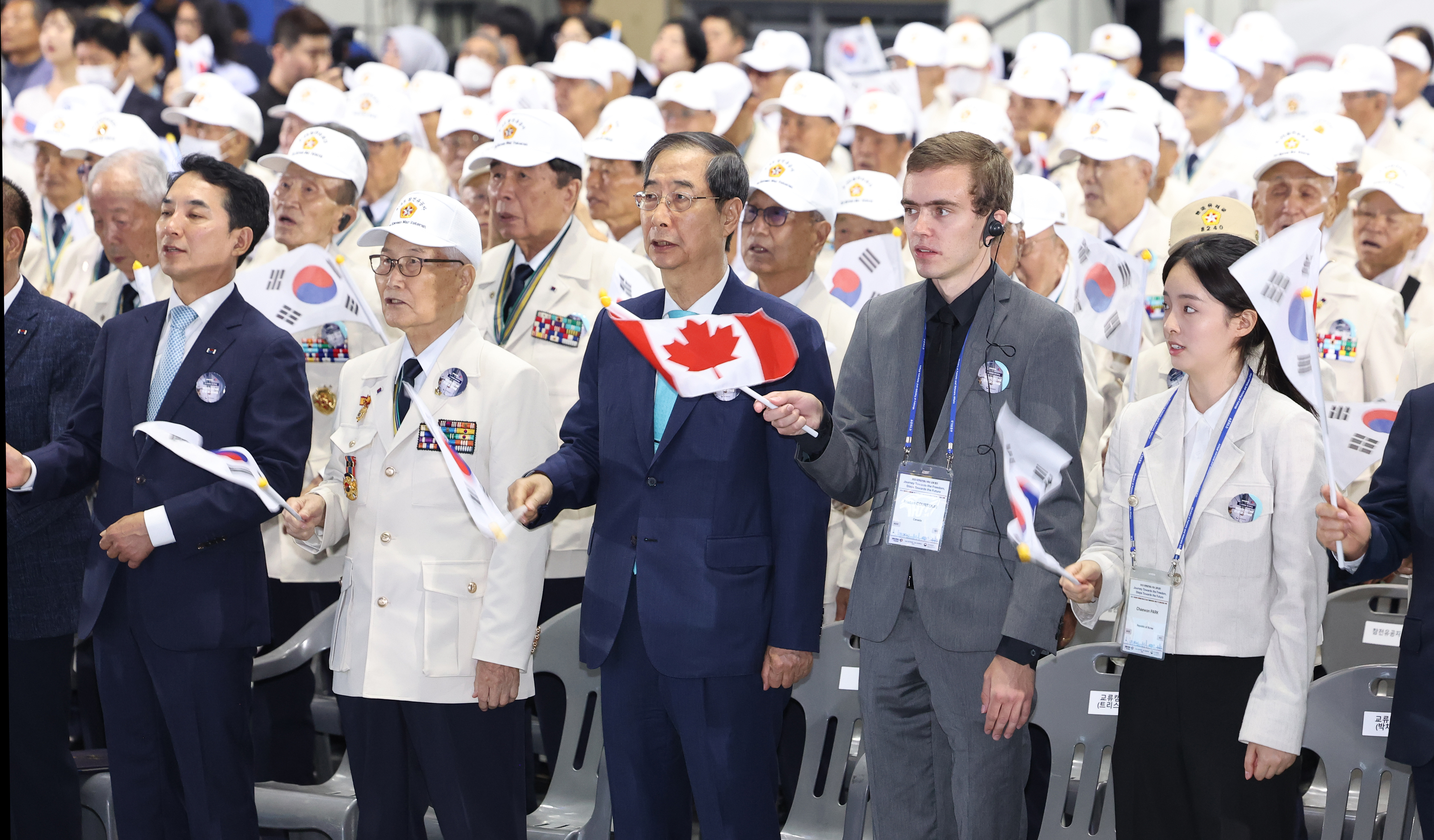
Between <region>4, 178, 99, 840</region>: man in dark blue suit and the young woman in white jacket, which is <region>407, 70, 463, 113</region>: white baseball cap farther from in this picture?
the young woman in white jacket

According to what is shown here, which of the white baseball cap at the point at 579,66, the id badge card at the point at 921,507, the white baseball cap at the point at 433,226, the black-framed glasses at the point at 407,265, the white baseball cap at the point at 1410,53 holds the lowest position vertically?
the id badge card at the point at 921,507

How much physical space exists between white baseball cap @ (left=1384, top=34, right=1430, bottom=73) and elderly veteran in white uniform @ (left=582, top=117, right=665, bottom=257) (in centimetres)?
505

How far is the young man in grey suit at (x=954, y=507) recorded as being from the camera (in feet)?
9.43

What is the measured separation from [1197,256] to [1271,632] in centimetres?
77

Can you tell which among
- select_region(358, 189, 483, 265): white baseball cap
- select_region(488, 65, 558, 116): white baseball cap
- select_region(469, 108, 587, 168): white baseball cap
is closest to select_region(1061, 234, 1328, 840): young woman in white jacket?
select_region(358, 189, 483, 265): white baseball cap

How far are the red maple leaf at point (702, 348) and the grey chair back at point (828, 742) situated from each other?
97cm

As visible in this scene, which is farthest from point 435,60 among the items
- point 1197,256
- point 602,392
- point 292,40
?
point 1197,256

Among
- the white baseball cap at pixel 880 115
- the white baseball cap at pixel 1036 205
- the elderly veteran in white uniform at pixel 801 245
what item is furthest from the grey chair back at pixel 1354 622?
the white baseball cap at pixel 880 115

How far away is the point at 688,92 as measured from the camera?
7.05 metres

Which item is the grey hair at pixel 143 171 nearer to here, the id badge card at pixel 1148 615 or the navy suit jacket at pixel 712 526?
the navy suit jacket at pixel 712 526

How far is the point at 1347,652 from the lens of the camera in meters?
3.88

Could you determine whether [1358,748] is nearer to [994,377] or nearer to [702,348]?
[994,377]

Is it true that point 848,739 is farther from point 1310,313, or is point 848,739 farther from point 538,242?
point 538,242

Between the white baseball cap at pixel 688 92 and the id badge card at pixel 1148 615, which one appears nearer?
the id badge card at pixel 1148 615
